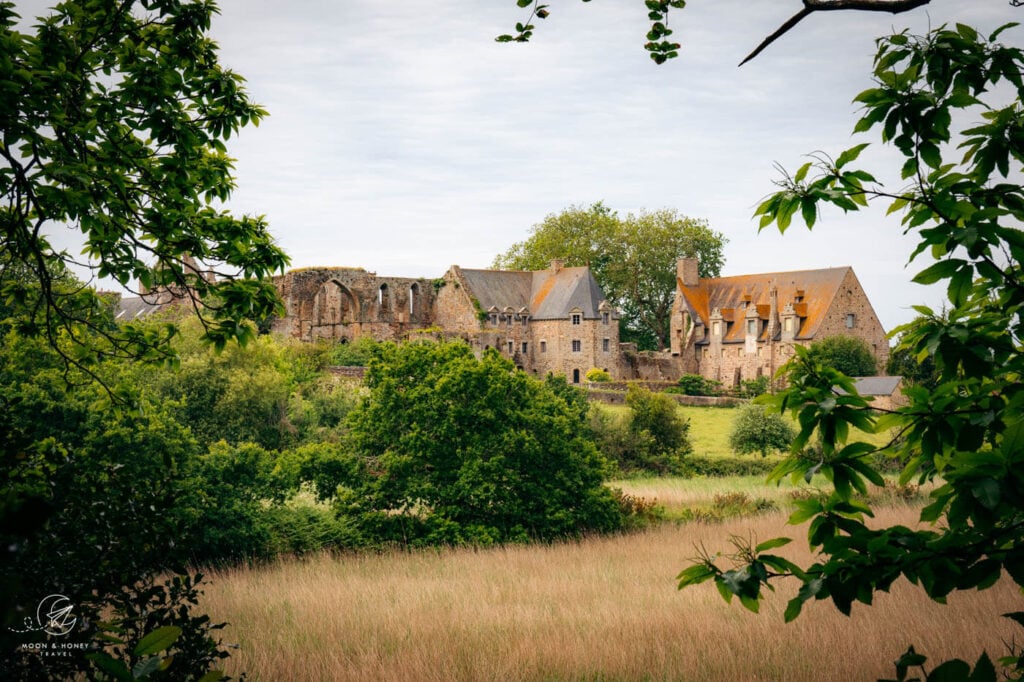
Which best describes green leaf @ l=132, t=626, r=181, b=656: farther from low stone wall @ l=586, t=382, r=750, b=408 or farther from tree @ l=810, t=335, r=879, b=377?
tree @ l=810, t=335, r=879, b=377

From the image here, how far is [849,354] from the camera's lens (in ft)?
183

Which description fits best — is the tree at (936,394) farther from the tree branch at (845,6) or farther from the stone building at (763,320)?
the stone building at (763,320)

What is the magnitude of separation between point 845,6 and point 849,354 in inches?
2191

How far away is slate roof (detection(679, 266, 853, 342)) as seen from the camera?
61.6 metres

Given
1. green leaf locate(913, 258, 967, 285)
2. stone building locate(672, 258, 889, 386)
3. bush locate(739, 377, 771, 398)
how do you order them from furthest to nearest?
stone building locate(672, 258, 889, 386) → bush locate(739, 377, 771, 398) → green leaf locate(913, 258, 967, 285)

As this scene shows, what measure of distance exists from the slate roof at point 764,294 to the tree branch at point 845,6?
58.9 metres

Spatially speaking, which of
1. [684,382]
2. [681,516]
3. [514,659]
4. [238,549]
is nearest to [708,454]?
[681,516]

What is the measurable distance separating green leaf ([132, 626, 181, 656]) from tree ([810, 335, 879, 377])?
55.5 meters

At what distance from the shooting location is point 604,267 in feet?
243

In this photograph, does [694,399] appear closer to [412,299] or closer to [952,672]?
[412,299]

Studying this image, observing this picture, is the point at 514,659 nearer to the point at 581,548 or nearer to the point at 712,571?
the point at 712,571

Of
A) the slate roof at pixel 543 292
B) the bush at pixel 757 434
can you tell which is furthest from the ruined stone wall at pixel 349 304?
the bush at pixel 757 434

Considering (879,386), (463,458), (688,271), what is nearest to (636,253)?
(688,271)

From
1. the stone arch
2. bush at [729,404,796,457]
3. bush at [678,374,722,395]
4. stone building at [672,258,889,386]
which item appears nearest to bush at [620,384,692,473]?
bush at [729,404,796,457]
